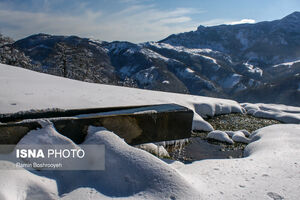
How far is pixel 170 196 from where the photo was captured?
212 cm

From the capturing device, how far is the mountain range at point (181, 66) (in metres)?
25.4

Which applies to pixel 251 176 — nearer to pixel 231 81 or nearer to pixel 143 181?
pixel 143 181

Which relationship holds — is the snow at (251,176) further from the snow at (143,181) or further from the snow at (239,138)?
the snow at (239,138)

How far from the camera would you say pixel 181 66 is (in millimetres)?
133750

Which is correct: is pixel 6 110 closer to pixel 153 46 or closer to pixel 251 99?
pixel 251 99

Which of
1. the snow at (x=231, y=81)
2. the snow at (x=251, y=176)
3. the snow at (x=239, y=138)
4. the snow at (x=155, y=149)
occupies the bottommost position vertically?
the snow at (x=231, y=81)

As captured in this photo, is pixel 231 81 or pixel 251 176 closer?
pixel 251 176

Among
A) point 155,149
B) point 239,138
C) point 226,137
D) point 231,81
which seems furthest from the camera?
point 231,81

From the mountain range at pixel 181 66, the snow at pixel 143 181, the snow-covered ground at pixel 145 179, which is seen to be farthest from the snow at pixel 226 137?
the mountain range at pixel 181 66

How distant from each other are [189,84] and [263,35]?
132 meters

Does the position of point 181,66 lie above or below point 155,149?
above

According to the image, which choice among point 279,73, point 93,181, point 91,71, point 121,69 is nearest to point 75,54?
point 91,71

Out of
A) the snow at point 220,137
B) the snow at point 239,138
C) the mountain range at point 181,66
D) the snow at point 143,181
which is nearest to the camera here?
the snow at point 143,181

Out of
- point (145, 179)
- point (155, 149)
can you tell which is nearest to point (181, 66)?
point (155, 149)
